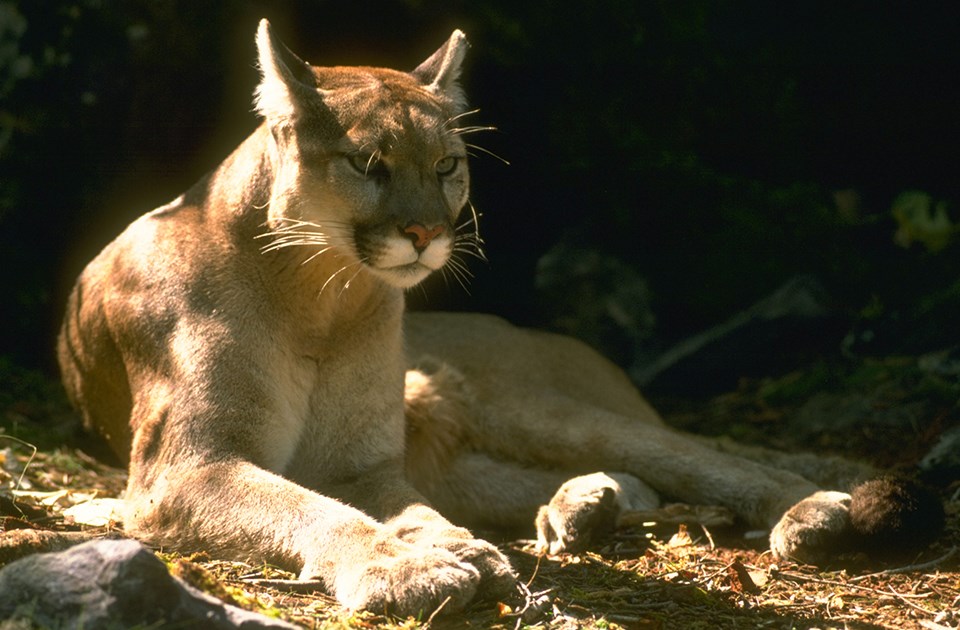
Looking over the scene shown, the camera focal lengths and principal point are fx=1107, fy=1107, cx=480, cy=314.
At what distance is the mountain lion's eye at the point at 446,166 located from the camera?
412 cm

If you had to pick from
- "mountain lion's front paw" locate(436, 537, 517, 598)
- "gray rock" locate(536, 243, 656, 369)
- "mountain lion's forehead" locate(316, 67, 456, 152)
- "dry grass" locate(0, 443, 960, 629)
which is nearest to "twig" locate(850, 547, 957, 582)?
"dry grass" locate(0, 443, 960, 629)

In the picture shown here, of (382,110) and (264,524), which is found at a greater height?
(382,110)

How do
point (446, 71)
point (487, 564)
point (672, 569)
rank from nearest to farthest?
1. point (487, 564)
2. point (672, 569)
3. point (446, 71)

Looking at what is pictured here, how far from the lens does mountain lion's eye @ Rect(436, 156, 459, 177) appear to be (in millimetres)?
4125

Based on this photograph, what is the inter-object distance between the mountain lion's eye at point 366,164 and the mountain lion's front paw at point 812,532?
2.03 metres

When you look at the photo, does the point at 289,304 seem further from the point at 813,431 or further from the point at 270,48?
the point at 813,431

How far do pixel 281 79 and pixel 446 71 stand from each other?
2.51 feet

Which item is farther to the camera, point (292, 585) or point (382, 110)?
point (382, 110)

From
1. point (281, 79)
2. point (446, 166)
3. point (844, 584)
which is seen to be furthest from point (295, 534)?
point (844, 584)

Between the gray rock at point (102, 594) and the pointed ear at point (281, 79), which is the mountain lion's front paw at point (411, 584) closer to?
the gray rock at point (102, 594)

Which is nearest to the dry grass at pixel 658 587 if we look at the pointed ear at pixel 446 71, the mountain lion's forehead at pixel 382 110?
the mountain lion's forehead at pixel 382 110

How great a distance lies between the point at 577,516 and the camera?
4.31 meters

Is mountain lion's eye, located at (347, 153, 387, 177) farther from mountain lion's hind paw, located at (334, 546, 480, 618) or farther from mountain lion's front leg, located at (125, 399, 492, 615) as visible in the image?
mountain lion's hind paw, located at (334, 546, 480, 618)

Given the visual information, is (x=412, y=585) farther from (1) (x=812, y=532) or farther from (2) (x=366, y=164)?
(1) (x=812, y=532)
